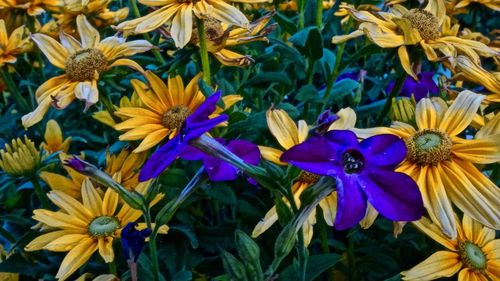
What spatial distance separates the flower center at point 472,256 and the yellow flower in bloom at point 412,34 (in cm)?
25

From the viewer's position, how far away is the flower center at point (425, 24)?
1.01 meters

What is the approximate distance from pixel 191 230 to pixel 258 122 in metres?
0.20

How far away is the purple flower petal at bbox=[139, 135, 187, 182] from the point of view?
2.15 ft

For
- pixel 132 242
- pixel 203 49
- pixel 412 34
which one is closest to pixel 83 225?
pixel 132 242

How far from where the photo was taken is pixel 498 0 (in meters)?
1.27

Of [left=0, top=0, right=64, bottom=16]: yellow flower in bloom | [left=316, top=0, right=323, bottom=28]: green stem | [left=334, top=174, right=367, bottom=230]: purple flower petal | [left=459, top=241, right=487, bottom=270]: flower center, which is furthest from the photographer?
[left=0, top=0, right=64, bottom=16]: yellow flower in bloom

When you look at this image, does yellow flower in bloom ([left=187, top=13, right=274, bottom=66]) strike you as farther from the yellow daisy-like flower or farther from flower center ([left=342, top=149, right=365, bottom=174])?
flower center ([left=342, top=149, right=365, bottom=174])

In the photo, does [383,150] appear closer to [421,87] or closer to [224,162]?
[224,162]

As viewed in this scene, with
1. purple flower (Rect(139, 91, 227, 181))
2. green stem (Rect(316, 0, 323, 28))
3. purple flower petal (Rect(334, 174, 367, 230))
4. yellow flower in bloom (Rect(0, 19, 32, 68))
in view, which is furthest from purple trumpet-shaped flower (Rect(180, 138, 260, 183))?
yellow flower in bloom (Rect(0, 19, 32, 68))

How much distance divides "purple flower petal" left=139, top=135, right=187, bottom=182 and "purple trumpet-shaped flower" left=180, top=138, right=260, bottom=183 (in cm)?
4

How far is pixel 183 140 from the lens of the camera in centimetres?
67

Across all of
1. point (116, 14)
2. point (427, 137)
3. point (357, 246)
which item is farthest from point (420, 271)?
point (116, 14)

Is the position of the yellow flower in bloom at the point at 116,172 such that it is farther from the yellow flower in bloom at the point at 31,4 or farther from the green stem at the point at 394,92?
the yellow flower in bloom at the point at 31,4

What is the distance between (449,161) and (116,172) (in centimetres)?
47
